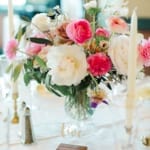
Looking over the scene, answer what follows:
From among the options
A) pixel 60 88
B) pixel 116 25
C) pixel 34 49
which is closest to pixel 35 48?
pixel 34 49

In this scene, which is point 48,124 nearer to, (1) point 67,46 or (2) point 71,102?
(2) point 71,102

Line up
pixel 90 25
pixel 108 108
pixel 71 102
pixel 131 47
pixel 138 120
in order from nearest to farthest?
Answer: pixel 131 47 < pixel 90 25 < pixel 71 102 < pixel 138 120 < pixel 108 108

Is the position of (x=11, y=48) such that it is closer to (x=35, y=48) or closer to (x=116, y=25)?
(x=35, y=48)

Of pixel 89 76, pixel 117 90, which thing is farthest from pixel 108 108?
pixel 89 76

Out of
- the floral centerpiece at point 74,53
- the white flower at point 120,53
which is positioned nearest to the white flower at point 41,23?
the floral centerpiece at point 74,53

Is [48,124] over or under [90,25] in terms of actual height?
under

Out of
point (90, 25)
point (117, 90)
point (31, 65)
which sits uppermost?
point (90, 25)

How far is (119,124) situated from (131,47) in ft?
1.36

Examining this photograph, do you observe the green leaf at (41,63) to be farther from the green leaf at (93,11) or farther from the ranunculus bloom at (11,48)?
the green leaf at (93,11)

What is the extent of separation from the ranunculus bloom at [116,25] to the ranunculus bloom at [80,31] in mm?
96

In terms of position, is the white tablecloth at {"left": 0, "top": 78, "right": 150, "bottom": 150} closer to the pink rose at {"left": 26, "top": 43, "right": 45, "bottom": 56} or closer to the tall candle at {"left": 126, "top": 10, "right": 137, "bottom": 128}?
the tall candle at {"left": 126, "top": 10, "right": 137, "bottom": 128}

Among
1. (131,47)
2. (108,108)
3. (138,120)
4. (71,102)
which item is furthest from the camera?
(108,108)

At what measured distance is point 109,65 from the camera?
101cm

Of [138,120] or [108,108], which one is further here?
[108,108]
